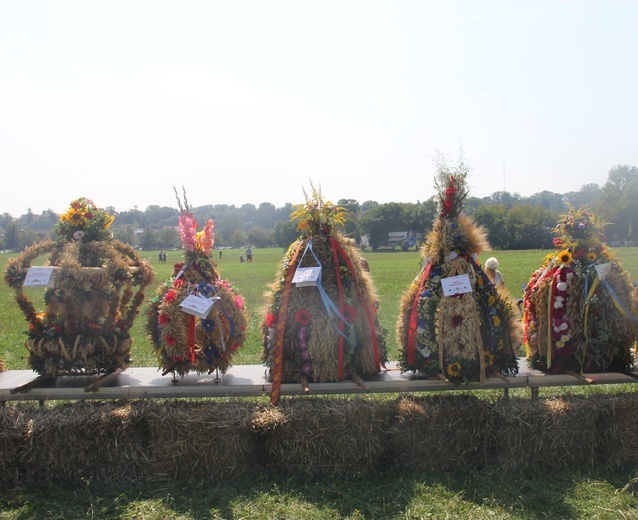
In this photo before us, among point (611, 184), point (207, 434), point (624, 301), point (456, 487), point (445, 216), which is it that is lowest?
point (456, 487)

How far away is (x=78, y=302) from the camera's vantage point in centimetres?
576

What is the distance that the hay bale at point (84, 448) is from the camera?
5039 mm

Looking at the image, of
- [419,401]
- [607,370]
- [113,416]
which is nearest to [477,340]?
[419,401]

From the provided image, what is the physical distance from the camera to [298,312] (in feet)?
18.5

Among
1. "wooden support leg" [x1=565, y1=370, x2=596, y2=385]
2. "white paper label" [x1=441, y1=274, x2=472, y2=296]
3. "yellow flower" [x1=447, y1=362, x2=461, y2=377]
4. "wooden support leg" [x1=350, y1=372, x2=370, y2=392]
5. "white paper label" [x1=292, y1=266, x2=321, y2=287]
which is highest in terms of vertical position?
"white paper label" [x1=292, y1=266, x2=321, y2=287]

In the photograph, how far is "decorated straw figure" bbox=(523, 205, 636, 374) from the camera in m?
5.93

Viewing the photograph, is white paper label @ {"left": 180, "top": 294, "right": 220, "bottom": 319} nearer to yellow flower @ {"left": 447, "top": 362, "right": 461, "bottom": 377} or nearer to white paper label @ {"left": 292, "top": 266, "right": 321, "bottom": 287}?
white paper label @ {"left": 292, "top": 266, "right": 321, "bottom": 287}

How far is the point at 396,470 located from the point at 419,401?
0.67m

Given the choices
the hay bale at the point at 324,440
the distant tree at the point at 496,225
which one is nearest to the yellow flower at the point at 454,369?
the hay bale at the point at 324,440

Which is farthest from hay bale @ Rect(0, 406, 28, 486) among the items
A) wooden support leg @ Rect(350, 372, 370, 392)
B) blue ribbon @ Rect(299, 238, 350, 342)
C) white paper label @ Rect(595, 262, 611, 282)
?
white paper label @ Rect(595, 262, 611, 282)

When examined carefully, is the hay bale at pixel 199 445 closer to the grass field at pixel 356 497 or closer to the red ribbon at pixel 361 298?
the grass field at pixel 356 497

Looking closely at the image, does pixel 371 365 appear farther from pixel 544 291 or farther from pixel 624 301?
pixel 624 301

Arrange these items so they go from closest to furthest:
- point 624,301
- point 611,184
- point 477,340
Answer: point 477,340, point 624,301, point 611,184

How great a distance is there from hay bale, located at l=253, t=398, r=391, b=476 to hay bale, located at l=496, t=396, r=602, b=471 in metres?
1.21
